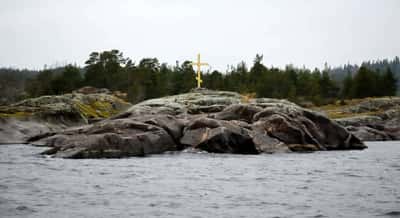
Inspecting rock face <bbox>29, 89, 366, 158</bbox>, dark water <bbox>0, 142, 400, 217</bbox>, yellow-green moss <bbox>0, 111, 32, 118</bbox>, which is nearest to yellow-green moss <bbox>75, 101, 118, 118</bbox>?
yellow-green moss <bbox>0, 111, 32, 118</bbox>

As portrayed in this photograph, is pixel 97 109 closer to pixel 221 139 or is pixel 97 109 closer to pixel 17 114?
pixel 17 114

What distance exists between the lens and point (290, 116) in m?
45.8

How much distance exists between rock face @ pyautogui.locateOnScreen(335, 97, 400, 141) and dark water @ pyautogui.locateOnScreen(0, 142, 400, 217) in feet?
135

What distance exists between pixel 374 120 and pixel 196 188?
6979 cm

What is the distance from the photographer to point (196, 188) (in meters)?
21.1

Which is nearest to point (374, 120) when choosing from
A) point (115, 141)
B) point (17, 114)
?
point (17, 114)

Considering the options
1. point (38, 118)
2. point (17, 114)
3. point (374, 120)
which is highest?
point (17, 114)

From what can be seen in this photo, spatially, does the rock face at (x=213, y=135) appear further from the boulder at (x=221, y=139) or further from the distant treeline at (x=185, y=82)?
the distant treeline at (x=185, y=82)

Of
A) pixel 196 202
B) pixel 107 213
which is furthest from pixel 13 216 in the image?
pixel 196 202

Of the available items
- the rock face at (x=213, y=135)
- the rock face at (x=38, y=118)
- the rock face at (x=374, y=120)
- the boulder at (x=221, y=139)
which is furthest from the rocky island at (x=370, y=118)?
the rock face at (x=38, y=118)

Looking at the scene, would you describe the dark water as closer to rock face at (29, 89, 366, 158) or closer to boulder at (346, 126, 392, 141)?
rock face at (29, 89, 366, 158)

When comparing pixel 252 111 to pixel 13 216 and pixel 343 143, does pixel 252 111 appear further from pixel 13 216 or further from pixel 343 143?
pixel 13 216

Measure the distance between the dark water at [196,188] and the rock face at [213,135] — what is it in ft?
10.8

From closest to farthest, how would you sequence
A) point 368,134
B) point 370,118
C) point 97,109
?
1. point 368,134
2. point 97,109
3. point 370,118
